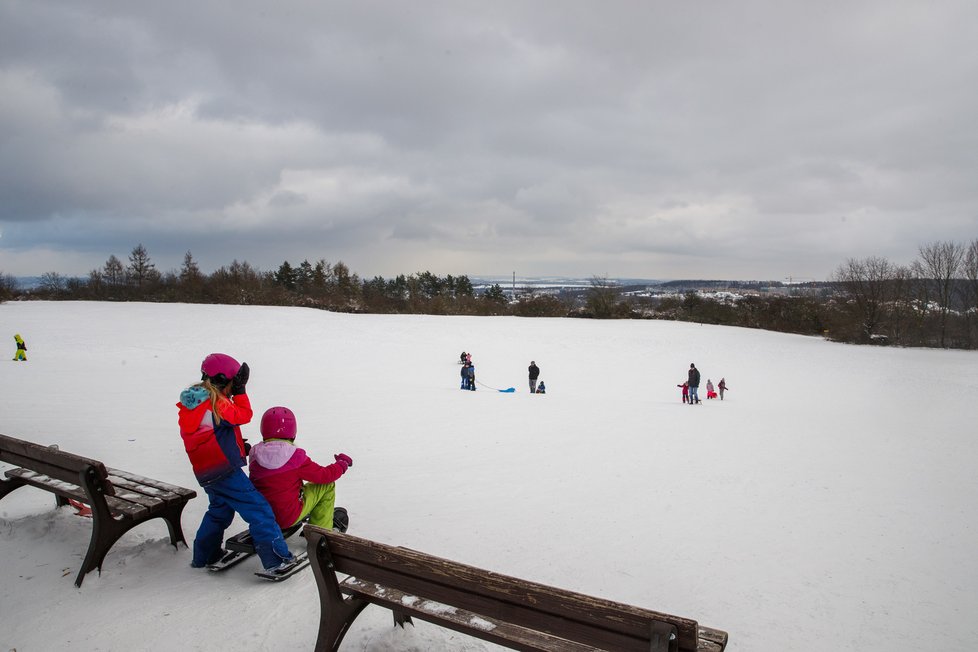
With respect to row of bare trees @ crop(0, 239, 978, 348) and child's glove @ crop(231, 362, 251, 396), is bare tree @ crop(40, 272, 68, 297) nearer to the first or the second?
row of bare trees @ crop(0, 239, 978, 348)

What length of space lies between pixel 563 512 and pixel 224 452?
4050mm

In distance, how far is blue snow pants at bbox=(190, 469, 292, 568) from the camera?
149 inches

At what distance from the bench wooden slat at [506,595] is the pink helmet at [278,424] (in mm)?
1294

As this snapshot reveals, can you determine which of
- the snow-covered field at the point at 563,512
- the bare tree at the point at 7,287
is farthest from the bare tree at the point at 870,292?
the bare tree at the point at 7,287

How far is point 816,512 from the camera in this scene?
6.74 meters

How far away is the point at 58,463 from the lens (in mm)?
3949

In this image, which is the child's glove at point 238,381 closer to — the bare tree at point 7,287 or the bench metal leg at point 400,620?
the bench metal leg at point 400,620

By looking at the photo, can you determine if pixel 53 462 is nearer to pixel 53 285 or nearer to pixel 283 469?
pixel 283 469

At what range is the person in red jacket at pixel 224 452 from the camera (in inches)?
142

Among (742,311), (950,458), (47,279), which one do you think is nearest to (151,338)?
(950,458)

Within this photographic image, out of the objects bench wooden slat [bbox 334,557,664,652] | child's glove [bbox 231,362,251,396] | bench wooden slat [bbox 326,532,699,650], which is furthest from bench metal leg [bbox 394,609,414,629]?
child's glove [bbox 231,362,251,396]

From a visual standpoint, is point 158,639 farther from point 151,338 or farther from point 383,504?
point 151,338

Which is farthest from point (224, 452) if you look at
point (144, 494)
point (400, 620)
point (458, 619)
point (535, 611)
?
point (535, 611)

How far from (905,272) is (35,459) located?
2512 inches
